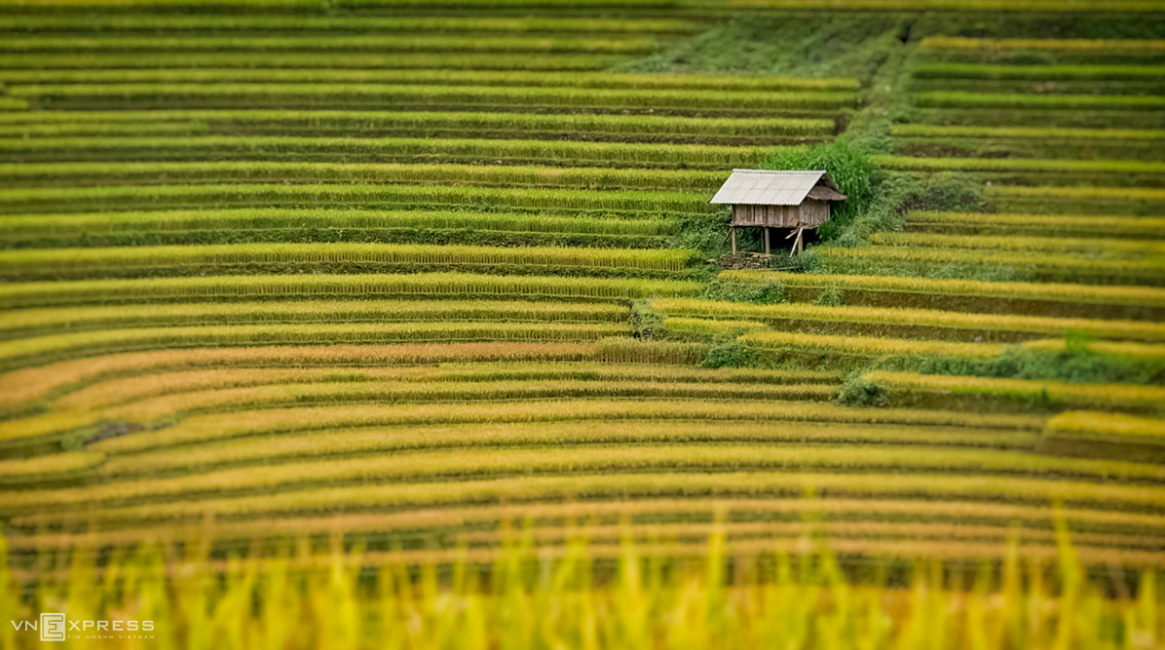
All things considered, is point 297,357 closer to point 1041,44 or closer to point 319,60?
point 319,60

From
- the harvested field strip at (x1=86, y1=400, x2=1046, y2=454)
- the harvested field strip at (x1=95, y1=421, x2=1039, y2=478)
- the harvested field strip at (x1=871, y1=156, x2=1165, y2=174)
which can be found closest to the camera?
the harvested field strip at (x1=95, y1=421, x2=1039, y2=478)

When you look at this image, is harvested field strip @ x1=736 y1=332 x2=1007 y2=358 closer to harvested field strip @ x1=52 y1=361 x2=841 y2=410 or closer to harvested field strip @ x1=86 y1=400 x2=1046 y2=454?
harvested field strip @ x1=52 y1=361 x2=841 y2=410

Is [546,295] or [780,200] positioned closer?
[780,200]

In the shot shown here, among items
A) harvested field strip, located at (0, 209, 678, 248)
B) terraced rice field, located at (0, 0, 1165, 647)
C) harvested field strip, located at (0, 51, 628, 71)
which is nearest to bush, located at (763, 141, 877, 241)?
terraced rice field, located at (0, 0, 1165, 647)

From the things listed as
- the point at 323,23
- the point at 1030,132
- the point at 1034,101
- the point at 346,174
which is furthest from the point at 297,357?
the point at 1034,101

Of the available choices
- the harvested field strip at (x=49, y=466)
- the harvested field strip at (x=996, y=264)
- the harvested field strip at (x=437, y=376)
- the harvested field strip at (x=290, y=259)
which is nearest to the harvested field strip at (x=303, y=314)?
the harvested field strip at (x=290, y=259)

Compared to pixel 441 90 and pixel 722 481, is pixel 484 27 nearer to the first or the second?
pixel 441 90
